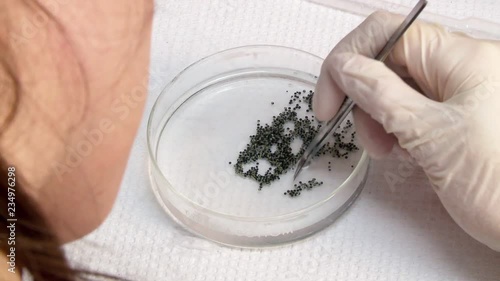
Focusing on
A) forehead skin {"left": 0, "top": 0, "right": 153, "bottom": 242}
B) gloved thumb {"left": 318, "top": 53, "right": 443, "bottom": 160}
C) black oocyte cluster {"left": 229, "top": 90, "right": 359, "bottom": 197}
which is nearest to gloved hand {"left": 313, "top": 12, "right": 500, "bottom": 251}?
gloved thumb {"left": 318, "top": 53, "right": 443, "bottom": 160}

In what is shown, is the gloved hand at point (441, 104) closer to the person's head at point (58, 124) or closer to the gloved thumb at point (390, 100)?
the gloved thumb at point (390, 100)

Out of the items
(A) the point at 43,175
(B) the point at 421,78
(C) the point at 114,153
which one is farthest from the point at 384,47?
(A) the point at 43,175

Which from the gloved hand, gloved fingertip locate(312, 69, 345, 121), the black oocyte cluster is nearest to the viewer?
the gloved hand

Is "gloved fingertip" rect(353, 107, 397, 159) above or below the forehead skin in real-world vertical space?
above

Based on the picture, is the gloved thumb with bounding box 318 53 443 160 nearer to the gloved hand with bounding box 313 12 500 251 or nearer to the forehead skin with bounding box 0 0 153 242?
the gloved hand with bounding box 313 12 500 251

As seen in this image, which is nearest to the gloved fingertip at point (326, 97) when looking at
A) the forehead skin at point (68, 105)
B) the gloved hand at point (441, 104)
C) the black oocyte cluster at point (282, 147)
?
the gloved hand at point (441, 104)

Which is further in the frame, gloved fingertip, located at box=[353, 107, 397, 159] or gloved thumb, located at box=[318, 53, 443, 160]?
gloved fingertip, located at box=[353, 107, 397, 159]

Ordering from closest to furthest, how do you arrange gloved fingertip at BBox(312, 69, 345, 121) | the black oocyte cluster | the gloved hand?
the gloved hand < gloved fingertip at BBox(312, 69, 345, 121) < the black oocyte cluster
